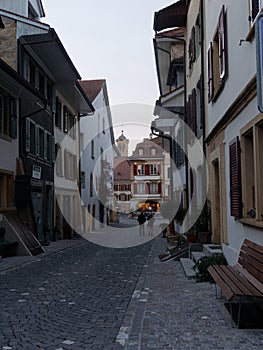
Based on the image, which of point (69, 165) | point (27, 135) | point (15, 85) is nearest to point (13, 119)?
point (15, 85)

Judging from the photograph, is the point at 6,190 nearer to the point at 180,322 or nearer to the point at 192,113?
the point at 192,113

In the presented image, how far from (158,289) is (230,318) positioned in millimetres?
3227

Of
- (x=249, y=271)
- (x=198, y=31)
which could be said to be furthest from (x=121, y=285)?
(x=198, y=31)

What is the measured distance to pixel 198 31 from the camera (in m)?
16.9

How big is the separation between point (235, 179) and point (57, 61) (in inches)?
584

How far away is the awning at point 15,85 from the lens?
15.2 metres

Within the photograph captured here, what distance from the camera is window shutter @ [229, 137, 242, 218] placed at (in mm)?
9453

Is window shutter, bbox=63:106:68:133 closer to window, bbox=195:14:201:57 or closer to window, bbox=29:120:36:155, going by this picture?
window, bbox=29:120:36:155

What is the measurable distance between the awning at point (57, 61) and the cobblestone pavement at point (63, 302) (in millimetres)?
8832

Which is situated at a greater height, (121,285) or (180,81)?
(180,81)

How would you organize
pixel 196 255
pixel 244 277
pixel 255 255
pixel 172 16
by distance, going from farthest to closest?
pixel 172 16
pixel 196 255
pixel 255 255
pixel 244 277

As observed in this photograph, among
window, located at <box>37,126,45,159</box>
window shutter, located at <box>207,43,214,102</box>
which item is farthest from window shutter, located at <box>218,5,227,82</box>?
window, located at <box>37,126,45,159</box>

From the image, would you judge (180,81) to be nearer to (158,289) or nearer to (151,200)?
(158,289)

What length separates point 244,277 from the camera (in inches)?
285
